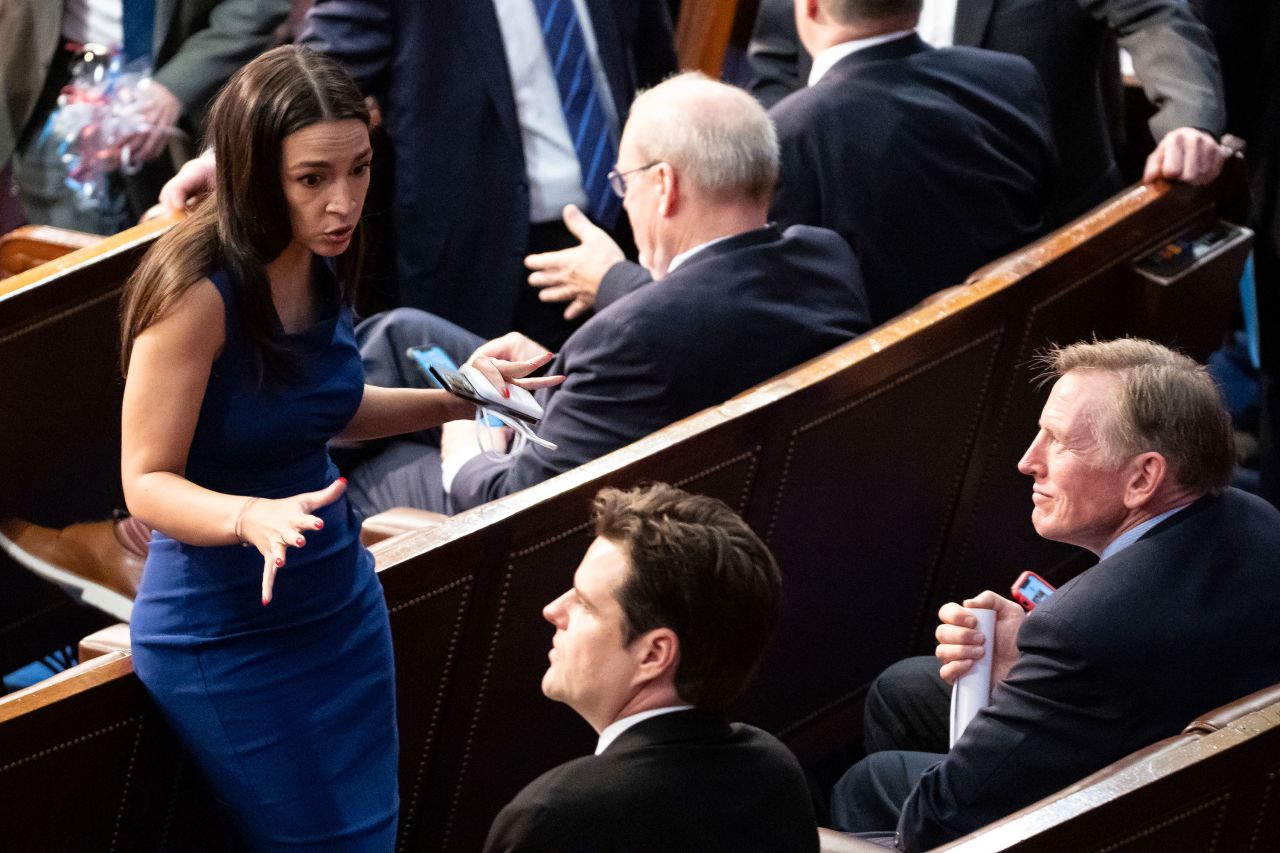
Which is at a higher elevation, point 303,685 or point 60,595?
point 303,685

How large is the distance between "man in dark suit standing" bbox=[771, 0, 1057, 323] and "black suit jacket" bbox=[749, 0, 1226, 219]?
0.32 meters

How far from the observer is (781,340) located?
10.1ft

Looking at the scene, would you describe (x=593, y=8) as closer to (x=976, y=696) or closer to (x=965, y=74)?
(x=965, y=74)

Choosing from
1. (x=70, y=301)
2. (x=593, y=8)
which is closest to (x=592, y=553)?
(x=70, y=301)

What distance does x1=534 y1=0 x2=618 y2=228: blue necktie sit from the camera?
3857 mm

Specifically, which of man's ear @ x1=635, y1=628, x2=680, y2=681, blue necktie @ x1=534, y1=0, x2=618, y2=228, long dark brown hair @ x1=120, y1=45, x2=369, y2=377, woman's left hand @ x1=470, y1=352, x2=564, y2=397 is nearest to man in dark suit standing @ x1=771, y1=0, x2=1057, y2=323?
blue necktie @ x1=534, y1=0, x2=618, y2=228

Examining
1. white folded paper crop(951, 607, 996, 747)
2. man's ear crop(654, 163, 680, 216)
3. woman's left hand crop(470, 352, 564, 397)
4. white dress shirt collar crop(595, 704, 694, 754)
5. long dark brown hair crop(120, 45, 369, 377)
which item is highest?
long dark brown hair crop(120, 45, 369, 377)

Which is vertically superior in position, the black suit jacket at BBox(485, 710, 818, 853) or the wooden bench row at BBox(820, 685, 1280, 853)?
the black suit jacket at BBox(485, 710, 818, 853)

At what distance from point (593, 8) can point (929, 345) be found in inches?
52.5

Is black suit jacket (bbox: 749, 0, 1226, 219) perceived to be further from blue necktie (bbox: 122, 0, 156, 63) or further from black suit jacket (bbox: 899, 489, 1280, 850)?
black suit jacket (bbox: 899, 489, 1280, 850)

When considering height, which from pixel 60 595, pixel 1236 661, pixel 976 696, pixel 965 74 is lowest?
pixel 60 595

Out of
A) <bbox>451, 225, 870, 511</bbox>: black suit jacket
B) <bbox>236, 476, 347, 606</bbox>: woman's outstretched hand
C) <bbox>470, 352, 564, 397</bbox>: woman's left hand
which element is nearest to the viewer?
<bbox>236, 476, 347, 606</bbox>: woman's outstretched hand

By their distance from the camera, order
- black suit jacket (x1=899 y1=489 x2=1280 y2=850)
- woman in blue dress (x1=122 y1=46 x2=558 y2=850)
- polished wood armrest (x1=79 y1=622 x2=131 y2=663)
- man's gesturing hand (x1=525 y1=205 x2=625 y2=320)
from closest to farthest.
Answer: woman in blue dress (x1=122 y1=46 x2=558 y2=850)
black suit jacket (x1=899 y1=489 x2=1280 y2=850)
polished wood armrest (x1=79 y1=622 x2=131 y2=663)
man's gesturing hand (x1=525 y1=205 x2=625 y2=320)

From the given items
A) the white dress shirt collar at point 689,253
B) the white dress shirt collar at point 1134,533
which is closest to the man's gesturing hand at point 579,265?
the white dress shirt collar at point 689,253
